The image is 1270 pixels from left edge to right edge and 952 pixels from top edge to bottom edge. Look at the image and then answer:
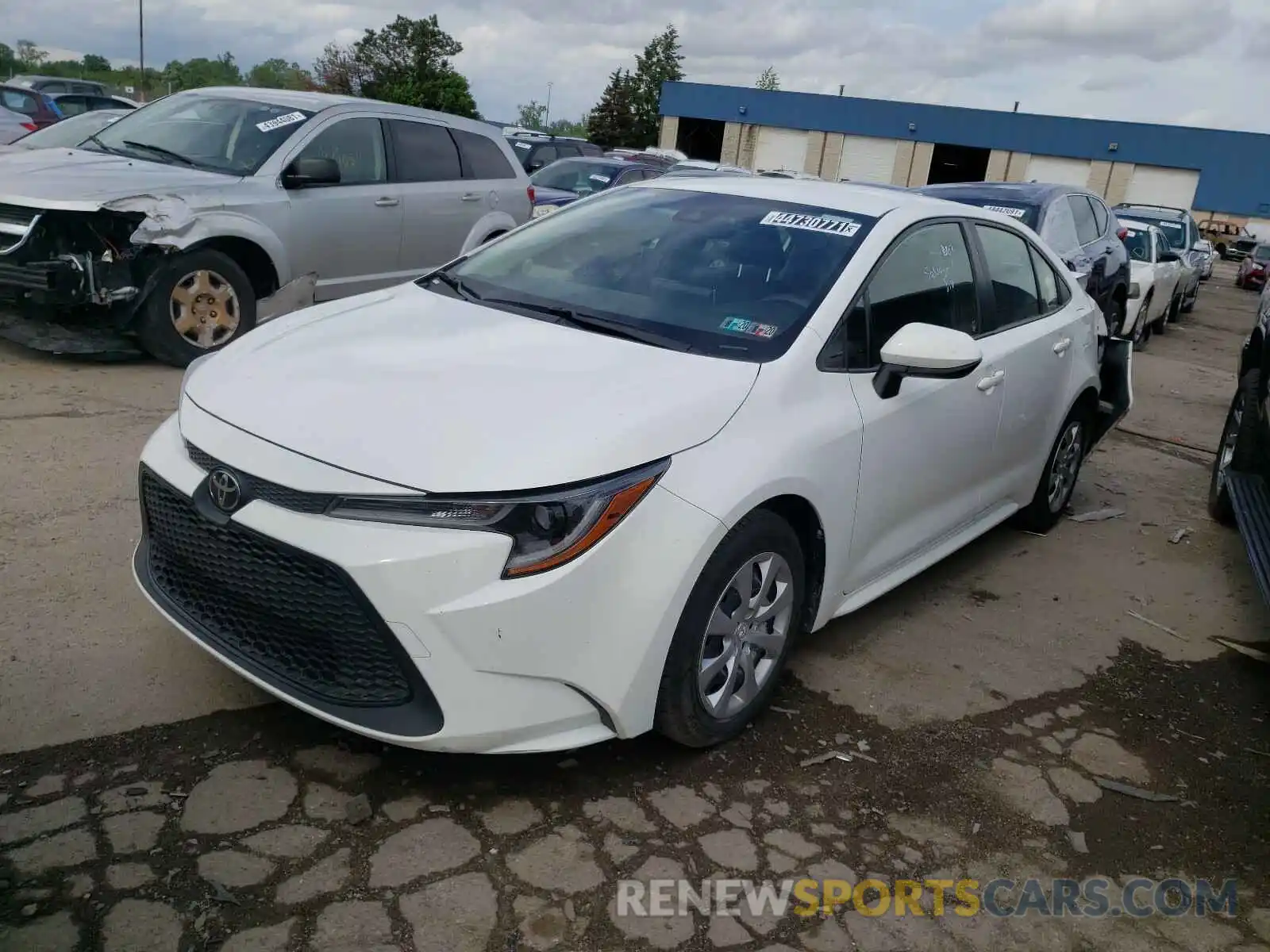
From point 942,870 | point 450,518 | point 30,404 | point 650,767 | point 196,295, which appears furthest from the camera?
point 196,295

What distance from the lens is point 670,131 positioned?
57750 millimetres

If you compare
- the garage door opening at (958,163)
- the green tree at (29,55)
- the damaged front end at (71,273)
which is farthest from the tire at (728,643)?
the green tree at (29,55)

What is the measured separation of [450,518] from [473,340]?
938 millimetres

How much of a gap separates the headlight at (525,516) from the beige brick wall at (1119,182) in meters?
51.1

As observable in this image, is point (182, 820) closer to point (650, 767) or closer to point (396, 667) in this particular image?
point (396, 667)

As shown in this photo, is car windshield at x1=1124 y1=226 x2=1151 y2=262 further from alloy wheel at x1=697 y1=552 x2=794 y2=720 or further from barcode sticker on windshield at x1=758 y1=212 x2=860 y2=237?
alloy wheel at x1=697 y1=552 x2=794 y2=720

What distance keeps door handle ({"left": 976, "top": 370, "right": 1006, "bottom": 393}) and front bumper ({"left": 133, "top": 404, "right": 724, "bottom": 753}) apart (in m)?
1.86

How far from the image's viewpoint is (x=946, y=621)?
4.41 m

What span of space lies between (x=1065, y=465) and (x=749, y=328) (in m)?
2.88

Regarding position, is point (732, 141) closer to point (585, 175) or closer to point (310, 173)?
point (585, 175)

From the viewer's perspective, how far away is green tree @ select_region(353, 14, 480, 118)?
1724 inches

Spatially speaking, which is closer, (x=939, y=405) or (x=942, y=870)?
(x=942, y=870)

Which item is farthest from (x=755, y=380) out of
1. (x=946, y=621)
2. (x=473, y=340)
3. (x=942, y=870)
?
(x=946, y=621)

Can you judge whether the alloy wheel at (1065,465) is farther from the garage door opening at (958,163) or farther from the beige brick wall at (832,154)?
the beige brick wall at (832,154)
